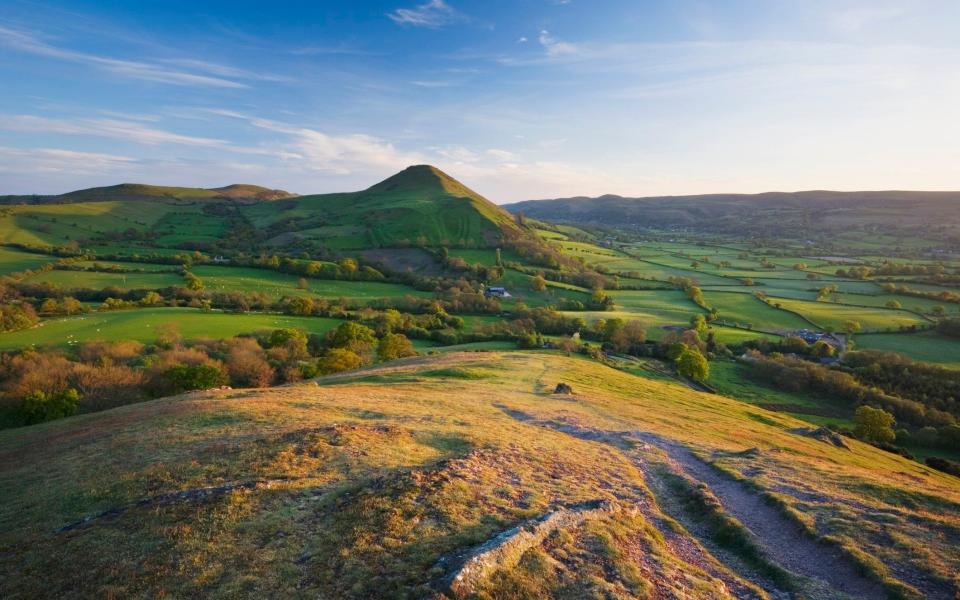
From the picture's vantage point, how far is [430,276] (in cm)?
15750

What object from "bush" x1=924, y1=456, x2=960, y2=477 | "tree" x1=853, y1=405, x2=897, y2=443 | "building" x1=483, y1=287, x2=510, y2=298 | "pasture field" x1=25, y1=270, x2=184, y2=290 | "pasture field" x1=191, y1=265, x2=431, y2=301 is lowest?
"bush" x1=924, y1=456, x2=960, y2=477

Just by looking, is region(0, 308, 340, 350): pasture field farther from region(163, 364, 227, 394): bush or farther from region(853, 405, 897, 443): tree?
region(853, 405, 897, 443): tree

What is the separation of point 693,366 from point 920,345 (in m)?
64.1

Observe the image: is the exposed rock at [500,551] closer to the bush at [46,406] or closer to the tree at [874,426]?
the bush at [46,406]

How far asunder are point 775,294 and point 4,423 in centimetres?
17925

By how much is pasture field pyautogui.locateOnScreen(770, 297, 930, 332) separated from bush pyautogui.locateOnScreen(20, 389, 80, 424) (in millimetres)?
147147

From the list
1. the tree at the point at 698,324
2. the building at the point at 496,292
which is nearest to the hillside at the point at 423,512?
the tree at the point at 698,324

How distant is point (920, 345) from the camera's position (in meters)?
102

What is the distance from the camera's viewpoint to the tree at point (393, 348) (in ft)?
269

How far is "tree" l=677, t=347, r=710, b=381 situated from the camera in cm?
8206

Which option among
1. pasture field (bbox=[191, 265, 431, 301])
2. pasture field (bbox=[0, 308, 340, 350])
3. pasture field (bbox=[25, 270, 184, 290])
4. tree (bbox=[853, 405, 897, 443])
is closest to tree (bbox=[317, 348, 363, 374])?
pasture field (bbox=[0, 308, 340, 350])

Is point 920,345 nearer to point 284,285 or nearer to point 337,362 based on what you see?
point 337,362

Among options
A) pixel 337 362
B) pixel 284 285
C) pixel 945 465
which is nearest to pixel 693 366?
pixel 945 465

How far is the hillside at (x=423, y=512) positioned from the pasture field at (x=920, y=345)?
93.0 meters
